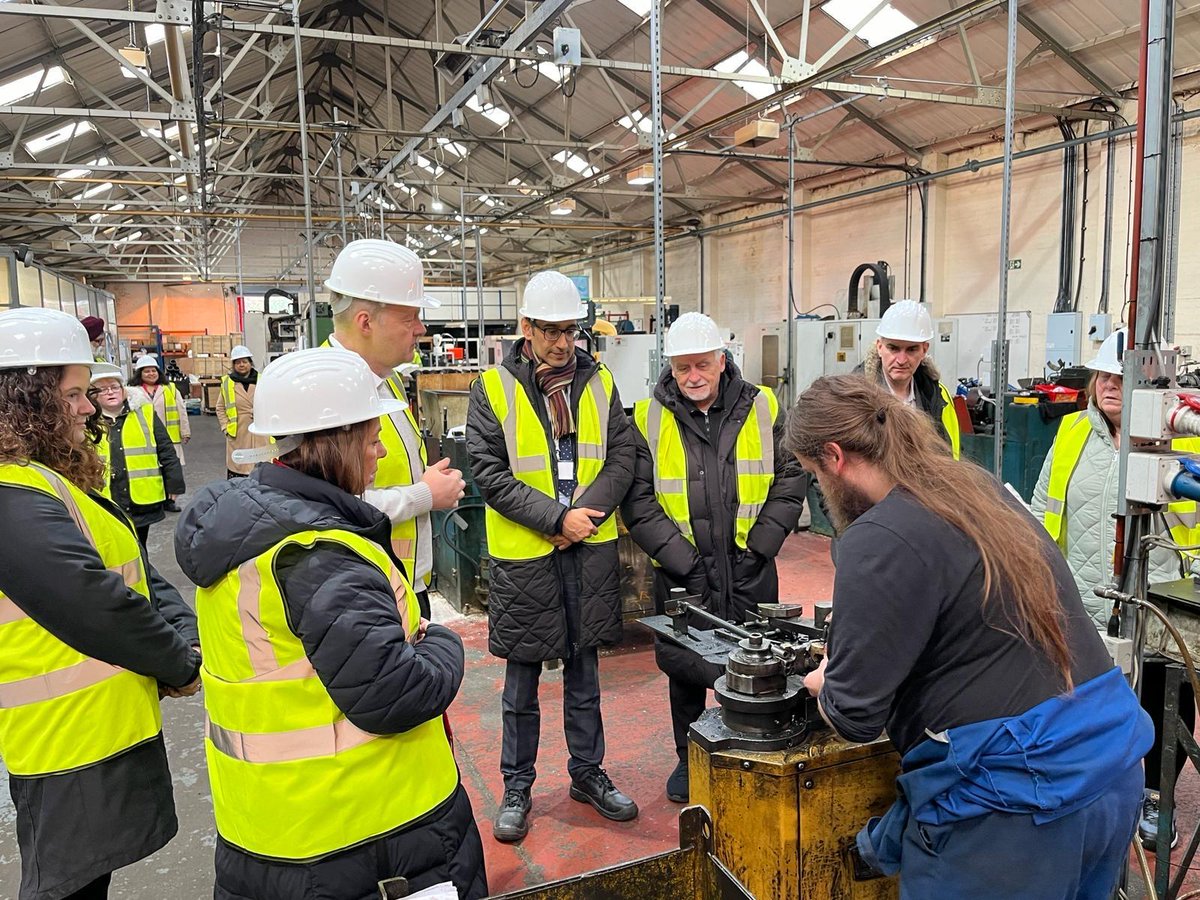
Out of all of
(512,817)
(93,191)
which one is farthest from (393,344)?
(93,191)

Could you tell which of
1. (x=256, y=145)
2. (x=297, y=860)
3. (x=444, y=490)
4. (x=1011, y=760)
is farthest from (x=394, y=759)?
(x=256, y=145)

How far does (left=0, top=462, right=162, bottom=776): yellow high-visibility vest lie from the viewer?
4.63 ft

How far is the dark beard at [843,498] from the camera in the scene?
142 cm

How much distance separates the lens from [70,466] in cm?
151

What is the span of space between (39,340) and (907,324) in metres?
2.40

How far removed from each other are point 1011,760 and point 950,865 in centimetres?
20

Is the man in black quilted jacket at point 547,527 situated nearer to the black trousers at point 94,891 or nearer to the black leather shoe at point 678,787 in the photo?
the black leather shoe at point 678,787

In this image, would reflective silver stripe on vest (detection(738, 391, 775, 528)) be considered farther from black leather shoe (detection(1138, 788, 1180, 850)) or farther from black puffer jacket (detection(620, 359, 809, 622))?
black leather shoe (detection(1138, 788, 1180, 850))

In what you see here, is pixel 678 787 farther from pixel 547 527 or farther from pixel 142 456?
pixel 142 456

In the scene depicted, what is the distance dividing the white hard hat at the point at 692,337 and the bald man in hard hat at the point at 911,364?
23.4 inches

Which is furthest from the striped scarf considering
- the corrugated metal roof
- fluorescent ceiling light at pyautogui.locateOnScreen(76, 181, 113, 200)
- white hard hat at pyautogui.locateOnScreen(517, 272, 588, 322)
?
fluorescent ceiling light at pyautogui.locateOnScreen(76, 181, 113, 200)

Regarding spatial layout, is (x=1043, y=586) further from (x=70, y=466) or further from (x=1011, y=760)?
Result: (x=70, y=466)

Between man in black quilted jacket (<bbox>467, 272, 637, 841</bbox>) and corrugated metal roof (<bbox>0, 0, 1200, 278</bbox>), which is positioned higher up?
corrugated metal roof (<bbox>0, 0, 1200, 278</bbox>)

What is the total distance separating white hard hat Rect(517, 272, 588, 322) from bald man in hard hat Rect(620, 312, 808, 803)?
12.4 inches
